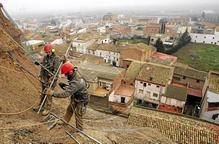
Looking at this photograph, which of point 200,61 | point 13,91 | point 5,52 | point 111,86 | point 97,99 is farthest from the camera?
point 200,61

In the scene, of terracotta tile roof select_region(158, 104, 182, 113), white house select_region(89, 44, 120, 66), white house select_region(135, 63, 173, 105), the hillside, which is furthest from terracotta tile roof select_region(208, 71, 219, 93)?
white house select_region(89, 44, 120, 66)

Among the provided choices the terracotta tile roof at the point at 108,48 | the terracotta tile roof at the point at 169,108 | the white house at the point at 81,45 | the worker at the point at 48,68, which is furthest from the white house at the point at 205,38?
the worker at the point at 48,68

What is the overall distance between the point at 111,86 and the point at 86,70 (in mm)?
3292

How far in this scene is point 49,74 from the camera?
26.7 feet

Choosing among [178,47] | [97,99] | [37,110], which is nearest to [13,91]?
[37,110]

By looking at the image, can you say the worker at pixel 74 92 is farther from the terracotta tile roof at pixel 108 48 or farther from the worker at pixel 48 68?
the terracotta tile roof at pixel 108 48

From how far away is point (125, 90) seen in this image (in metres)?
26.8

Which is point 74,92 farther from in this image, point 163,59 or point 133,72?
point 163,59

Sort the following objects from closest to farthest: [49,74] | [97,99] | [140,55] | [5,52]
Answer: [49,74] < [5,52] < [97,99] < [140,55]

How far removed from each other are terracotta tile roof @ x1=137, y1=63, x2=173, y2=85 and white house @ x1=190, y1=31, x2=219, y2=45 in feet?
163

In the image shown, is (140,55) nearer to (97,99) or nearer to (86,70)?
(86,70)

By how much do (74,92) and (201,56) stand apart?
5325 centimetres

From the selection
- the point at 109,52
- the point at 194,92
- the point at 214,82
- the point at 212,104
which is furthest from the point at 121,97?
the point at 109,52

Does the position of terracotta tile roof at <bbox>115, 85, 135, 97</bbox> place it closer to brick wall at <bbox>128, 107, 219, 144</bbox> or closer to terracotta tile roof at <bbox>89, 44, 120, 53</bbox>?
brick wall at <bbox>128, 107, 219, 144</bbox>
